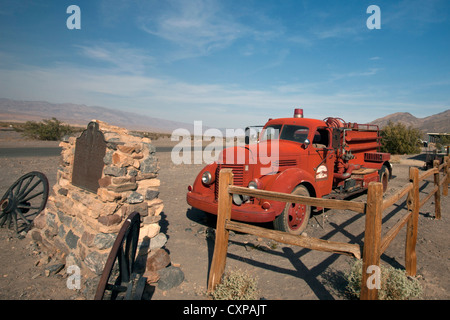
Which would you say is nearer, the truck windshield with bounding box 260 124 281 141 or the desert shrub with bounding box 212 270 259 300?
the desert shrub with bounding box 212 270 259 300

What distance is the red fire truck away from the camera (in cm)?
502

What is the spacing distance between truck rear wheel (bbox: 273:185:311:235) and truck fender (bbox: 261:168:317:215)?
7.1 inches

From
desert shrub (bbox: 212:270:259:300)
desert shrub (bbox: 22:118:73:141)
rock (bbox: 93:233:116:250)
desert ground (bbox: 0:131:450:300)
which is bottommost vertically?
desert ground (bbox: 0:131:450:300)

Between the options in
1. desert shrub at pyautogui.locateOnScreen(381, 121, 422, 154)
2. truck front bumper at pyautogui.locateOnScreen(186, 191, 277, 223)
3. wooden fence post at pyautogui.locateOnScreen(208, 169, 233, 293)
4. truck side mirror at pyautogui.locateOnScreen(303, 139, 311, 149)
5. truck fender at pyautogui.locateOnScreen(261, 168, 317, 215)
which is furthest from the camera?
desert shrub at pyautogui.locateOnScreen(381, 121, 422, 154)

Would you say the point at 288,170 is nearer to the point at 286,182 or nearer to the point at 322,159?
the point at 286,182

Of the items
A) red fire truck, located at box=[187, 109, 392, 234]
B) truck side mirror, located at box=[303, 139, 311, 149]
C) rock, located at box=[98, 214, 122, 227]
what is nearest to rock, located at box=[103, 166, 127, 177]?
rock, located at box=[98, 214, 122, 227]

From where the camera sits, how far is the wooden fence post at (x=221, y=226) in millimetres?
3297

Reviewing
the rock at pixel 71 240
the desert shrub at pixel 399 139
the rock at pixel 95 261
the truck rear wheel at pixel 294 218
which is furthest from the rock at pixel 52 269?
the desert shrub at pixel 399 139

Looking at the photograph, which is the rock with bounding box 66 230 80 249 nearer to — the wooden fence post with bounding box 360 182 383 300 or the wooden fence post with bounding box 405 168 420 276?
the wooden fence post with bounding box 360 182 383 300

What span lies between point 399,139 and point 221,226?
23319 mm

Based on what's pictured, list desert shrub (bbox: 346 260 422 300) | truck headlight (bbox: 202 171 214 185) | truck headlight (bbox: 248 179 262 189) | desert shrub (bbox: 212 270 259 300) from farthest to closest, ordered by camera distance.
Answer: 1. truck headlight (bbox: 202 171 214 185)
2. truck headlight (bbox: 248 179 262 189)
3. desert shrub (bbox: 212 270 259 300)
4. desert shrub (bbox: 346 260 422 300)

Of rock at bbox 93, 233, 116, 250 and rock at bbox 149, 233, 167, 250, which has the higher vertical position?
rock at bbox 93, 233, 116, 250

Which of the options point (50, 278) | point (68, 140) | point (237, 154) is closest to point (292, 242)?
point (237, 154)
